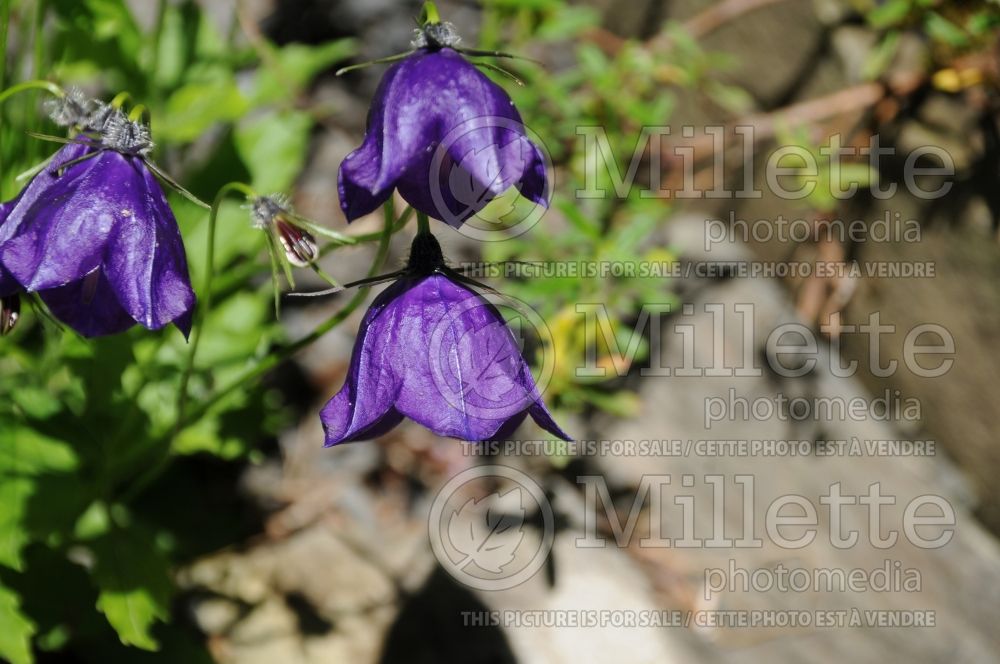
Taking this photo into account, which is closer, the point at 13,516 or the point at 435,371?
the point at 435,371

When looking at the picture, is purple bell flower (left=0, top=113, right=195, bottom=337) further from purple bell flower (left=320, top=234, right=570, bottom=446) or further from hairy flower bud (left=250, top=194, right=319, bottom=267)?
purple bell flower (left=320, top=234, right=570, bottom=446)

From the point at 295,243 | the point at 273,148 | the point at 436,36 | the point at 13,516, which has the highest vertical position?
the point at 436,36

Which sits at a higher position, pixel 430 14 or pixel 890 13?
pixel 430 14

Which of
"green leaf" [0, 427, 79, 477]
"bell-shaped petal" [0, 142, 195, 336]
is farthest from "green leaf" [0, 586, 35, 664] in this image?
"bell-shaped petal" [0, 142, 195, 336]

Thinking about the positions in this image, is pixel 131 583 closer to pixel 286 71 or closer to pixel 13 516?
pixel 13 516

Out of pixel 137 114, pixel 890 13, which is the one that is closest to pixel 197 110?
pixel 137 114

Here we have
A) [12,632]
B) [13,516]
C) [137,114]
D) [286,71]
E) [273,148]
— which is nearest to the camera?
[137,114]

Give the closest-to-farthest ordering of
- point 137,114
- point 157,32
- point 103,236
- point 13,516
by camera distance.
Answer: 1. point 103,236
2. point 137,114
3. point 13,516
4. point 157,32

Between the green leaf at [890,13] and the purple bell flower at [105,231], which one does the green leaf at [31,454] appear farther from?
the green leaf at [890,13]
